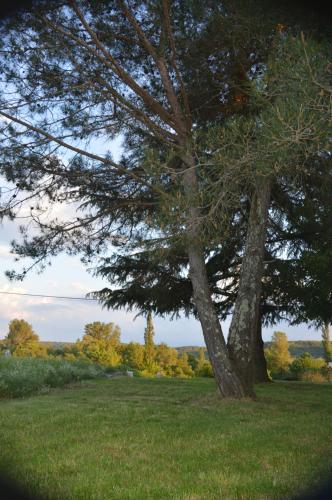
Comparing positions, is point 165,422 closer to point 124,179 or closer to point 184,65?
point 124,179

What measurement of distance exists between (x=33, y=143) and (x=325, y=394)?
26.6 ft

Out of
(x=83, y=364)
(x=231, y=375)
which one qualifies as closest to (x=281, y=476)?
(x=231, y=375)

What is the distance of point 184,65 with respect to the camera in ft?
32.0

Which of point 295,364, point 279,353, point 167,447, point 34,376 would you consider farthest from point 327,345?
point 167,447

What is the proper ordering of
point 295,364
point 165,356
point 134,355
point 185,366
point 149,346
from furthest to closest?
point 185,366
point 165,356
point 134,355
point 149,346
point 295,364

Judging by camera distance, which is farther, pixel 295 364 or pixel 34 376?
pixel 295 364

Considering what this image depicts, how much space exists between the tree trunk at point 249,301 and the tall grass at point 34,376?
4.94 m

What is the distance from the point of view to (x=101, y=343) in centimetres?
2512

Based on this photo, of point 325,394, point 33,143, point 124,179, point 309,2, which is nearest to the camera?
point 309,2

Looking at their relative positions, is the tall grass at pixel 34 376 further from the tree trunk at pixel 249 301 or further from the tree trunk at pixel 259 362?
the tree trunk at pixel 249 301

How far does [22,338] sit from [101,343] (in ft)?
14.1

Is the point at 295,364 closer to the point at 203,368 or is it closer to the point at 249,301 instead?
the point at 203,368

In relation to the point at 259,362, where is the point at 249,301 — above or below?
above

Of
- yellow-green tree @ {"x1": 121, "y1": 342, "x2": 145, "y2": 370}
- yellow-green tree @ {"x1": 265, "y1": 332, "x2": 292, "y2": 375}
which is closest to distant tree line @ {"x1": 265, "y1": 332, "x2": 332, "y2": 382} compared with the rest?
yellow-green tree @ {"x1": 265, "y1": 332, "x2": 292, "y2": 375}
